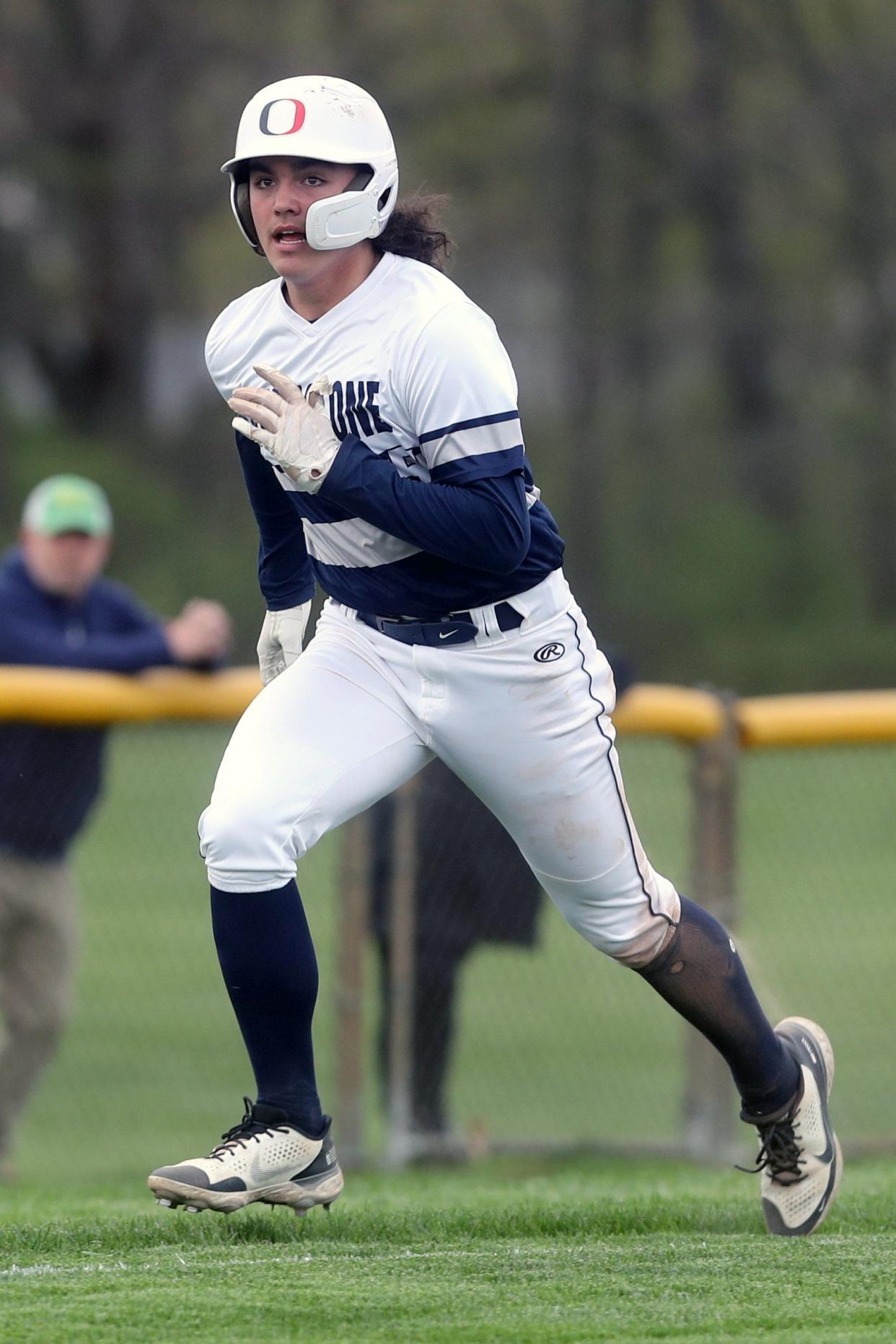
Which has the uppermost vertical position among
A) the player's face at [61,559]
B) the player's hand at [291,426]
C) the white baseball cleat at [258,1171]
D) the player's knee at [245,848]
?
the player's hand at [291,426]

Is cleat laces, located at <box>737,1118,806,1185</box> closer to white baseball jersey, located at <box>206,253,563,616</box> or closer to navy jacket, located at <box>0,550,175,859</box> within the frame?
white baseball jersey, located at <box>206,253,563,616</box>

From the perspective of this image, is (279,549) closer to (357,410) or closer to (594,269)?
(357,410)

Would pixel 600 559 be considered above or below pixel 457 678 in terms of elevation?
below

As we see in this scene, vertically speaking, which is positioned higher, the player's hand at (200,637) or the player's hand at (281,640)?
the player's hand at (281,640)

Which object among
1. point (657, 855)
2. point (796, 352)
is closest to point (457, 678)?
point (657, 855)

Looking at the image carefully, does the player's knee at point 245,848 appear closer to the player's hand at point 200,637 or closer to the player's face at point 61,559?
the player's hand at point 200,637

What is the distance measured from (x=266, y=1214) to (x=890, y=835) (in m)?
8.99

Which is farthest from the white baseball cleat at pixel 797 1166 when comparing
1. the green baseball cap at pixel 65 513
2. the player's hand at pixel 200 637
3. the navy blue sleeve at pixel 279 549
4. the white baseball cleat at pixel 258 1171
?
the green baseball cap at pixel 65 513

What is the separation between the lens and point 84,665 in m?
6.36

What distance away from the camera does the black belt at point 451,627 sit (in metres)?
3.73

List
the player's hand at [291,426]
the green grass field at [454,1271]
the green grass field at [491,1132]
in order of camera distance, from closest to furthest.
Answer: the green grass field at [454,1271]
the green grass field at [491,1132]
the player's hand at [291,426]

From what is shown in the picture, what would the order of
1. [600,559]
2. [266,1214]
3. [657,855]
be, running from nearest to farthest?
[266,1214]
[657,855]
[600,559]

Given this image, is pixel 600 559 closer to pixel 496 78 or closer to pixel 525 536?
pixel 496 78

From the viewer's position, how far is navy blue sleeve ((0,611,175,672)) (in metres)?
6.30
